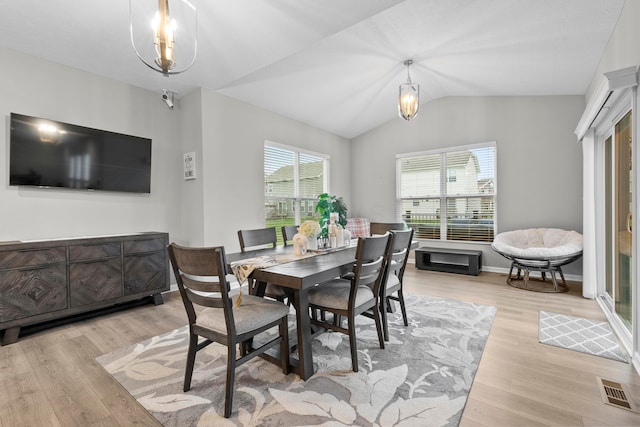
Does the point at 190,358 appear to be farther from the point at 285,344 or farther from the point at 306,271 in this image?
the point at 306,271

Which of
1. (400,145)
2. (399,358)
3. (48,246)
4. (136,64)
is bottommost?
(399,358)

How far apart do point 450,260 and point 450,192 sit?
122 centimetres

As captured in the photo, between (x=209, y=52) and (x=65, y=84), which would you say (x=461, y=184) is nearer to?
(x=209, y=52)

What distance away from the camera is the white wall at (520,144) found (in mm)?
4262

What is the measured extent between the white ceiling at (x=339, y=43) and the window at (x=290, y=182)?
2.76ft

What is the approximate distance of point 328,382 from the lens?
185cm

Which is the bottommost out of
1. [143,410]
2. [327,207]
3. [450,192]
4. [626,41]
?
[143,410]

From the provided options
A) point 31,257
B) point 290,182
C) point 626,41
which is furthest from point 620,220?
point 31,257

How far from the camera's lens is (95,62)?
10.1 feet

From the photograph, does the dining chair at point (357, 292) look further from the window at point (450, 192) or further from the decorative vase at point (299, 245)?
the window at point (450, 192)

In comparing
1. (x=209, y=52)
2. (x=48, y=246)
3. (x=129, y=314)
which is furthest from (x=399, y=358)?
(x=209, y=52)

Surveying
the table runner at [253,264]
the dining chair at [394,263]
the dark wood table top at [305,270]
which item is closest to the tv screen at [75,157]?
the dark wood table top at [305,270]

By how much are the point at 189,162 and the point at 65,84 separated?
140cm

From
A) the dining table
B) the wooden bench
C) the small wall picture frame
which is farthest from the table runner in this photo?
the wooden bench
